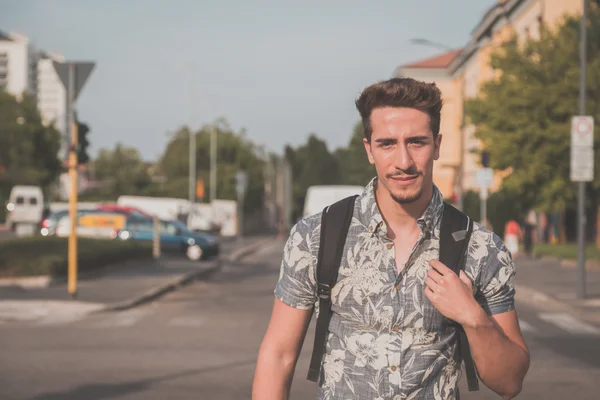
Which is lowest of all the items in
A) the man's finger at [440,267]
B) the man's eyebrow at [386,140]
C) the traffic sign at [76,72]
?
the man's finger at [440,267]

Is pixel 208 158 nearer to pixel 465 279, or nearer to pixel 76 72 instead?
pixel 76 72

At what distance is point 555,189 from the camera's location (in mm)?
38094

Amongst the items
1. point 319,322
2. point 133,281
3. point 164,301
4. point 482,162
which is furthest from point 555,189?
point 319,322

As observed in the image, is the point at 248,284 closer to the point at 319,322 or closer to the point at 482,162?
the point at 482,162

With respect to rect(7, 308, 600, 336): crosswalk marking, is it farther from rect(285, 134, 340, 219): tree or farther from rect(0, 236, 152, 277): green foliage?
rect(285, 134, 340, 219): tree

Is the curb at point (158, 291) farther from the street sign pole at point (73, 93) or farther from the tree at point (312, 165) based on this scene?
the tree at point (312, 165)

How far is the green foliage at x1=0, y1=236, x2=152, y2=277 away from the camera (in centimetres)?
2331

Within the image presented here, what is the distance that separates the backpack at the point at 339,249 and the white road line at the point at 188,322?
12465 mm

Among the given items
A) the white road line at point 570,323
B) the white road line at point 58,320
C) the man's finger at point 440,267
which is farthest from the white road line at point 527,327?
the man's finger at point 440,267

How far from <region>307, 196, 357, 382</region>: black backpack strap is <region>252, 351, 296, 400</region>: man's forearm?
11 centimetres

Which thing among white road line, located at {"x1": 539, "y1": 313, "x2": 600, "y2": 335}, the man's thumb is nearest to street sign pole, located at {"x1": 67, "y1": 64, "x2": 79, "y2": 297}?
white road line, located at {"x1": 539, "y1": 313, "x2": 600, "y2": 335}

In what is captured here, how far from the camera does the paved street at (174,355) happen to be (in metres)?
9.91

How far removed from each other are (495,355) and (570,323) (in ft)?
45.5

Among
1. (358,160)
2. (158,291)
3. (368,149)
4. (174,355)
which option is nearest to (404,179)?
(368,149)
